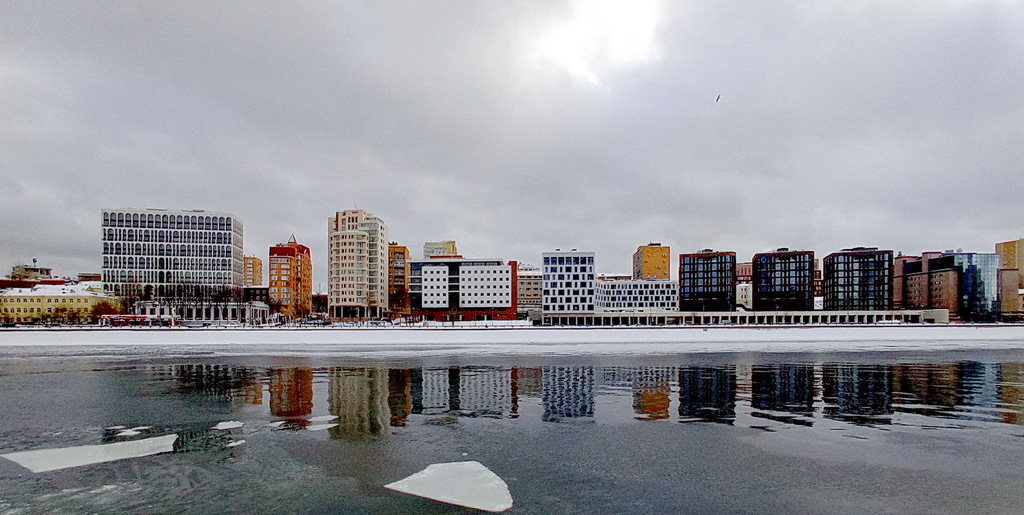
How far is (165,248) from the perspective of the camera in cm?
14700

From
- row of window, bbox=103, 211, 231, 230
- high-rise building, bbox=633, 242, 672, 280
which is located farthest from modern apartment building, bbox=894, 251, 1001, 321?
row of window, bbox=103, 211, 231, 230

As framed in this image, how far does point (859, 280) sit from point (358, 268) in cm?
12056

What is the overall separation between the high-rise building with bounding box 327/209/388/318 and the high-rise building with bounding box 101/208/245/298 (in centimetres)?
2632

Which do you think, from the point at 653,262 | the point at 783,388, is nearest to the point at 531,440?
the point at 783,388

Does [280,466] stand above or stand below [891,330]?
above

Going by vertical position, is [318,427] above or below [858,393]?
above

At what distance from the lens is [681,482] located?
8.78 m

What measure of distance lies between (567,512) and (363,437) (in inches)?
228

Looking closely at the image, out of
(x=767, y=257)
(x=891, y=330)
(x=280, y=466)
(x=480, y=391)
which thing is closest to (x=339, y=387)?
(x=480, y=391)

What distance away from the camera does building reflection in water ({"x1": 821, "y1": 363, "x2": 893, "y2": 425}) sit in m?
14.2

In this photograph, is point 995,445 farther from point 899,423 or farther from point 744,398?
point 744,398

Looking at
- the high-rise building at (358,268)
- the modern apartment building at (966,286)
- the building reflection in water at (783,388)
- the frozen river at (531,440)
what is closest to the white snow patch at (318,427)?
the frozen river at (531,440)

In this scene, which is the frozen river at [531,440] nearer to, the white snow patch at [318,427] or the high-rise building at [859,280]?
the white snow patch at [318,427]

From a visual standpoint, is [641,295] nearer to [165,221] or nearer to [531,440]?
[165,221]
